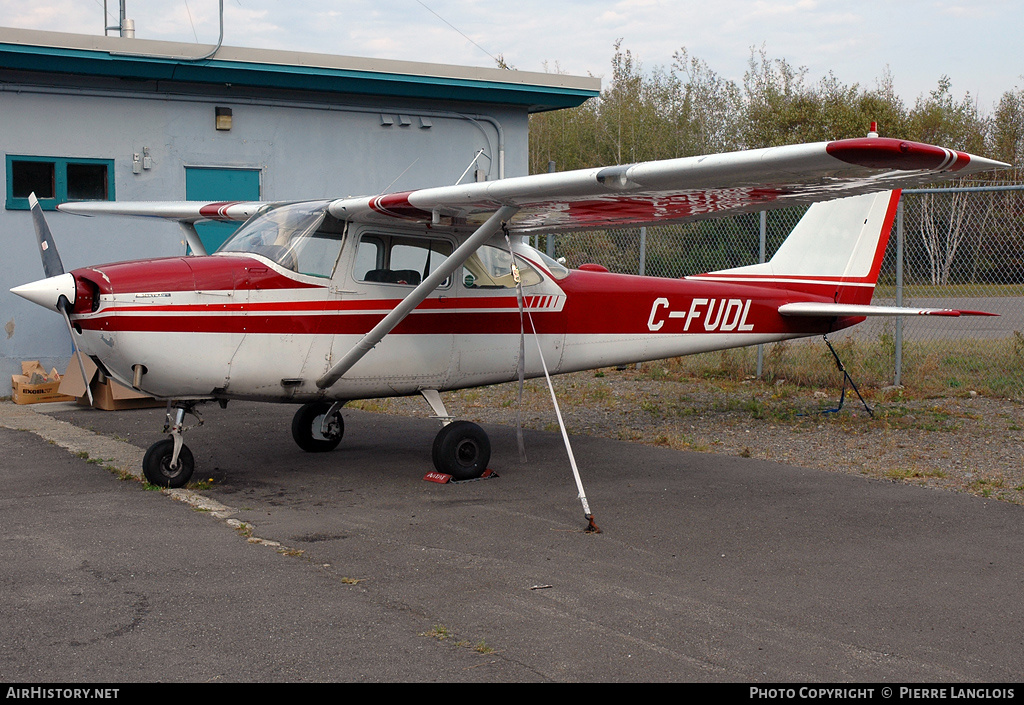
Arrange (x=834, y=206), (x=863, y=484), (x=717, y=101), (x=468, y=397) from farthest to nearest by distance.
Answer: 1. (x=717, y=101)
2. (x=468, y=397)
3. (x=834, y=206)
4. (x=863, y=484)

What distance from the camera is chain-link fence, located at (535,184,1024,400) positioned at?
11.3 meters

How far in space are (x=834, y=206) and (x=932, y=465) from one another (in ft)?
10.9

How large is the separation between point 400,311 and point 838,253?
5.08 metres

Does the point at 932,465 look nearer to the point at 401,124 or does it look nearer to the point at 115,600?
the point at 115,600

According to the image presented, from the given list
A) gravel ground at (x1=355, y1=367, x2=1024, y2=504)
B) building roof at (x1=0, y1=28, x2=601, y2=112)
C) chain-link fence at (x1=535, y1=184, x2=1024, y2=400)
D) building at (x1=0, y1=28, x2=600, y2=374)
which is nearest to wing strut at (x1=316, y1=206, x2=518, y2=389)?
gravel ground at (x1=355, y1=367, x2=1024, y2=504)

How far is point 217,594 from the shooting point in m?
4.30

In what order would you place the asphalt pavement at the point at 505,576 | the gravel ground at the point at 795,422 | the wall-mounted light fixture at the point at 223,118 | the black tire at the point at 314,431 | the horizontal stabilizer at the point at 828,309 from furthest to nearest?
the wall-mounted light fixture at the point at 223,118 < the horizontal stabilizer at the point at 828,309 < the black tire at the point at 314,431 < the gravel ground at the point at 795,422 < the asphalt pavement at the point at 505,576

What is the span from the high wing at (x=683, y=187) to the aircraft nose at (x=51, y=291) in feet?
6.30

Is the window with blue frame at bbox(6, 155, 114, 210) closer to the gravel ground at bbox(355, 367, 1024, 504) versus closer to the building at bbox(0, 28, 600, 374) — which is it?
the building at bbox(0, 28, 600, 374)

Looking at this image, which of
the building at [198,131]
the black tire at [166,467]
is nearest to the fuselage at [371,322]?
the black tire at [166,467]

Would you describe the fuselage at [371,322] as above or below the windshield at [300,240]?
below

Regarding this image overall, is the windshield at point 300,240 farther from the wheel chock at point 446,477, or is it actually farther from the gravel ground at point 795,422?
the gravel ground at point 795,422

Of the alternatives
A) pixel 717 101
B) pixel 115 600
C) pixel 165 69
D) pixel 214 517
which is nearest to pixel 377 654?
pixel 115 600

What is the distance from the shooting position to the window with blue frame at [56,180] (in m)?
12.0
